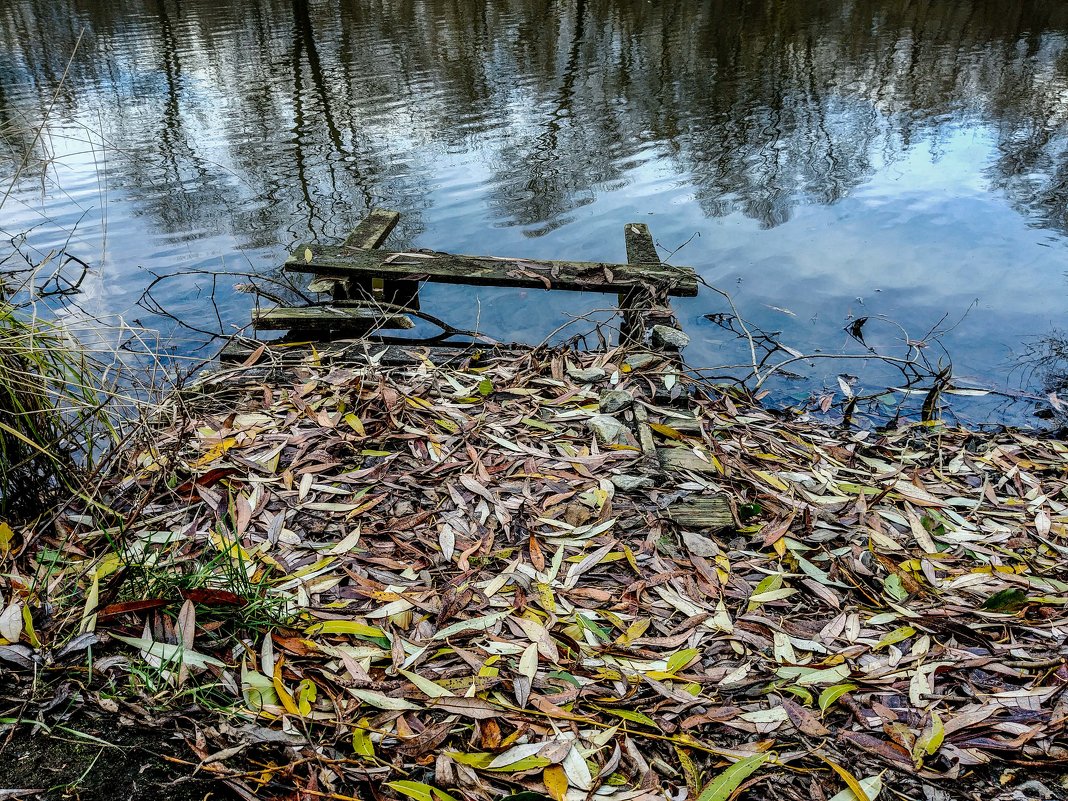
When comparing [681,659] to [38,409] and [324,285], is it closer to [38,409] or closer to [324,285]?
[38,409]

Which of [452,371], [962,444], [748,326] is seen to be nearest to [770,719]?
[452,371]

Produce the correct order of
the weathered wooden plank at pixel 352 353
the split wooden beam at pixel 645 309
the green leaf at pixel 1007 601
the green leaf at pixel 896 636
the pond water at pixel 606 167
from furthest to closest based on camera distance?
the pond water at pixel 606 167 < the split wooden beam at pixel 645 309 < the weathered wooden plank at pixel 352 353 < the green leaf at pixel 1007 601 < the green leaf at pixel 896 636

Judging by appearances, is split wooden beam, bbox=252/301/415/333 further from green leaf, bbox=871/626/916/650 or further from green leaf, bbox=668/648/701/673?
green leaf, bbox=871/626/916/650

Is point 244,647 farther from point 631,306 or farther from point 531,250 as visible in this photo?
point 531,250

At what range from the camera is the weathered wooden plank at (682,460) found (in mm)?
3572

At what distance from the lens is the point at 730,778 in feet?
6.91

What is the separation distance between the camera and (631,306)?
5.25 m

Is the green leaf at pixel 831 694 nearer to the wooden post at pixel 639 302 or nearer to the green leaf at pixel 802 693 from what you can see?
the green leaf at pixel 802 693

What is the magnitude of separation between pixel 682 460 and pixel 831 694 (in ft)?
4.68

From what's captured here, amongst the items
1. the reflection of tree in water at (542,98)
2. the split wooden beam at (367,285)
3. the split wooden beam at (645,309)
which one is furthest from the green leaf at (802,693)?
the reflection of tree in water at (542,98)

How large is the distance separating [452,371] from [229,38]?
2140 cm

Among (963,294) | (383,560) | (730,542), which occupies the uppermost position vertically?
(383,560)

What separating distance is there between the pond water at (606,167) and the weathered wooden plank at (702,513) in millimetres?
2565

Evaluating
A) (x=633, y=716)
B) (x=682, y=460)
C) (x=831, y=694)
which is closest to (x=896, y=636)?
(x=831, y=694)
